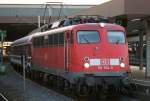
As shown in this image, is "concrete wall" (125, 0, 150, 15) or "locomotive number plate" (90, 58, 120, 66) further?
"concrete wall" (125, 0, 150, 15)

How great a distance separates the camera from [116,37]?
18500 mm

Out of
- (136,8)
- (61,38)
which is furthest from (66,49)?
(136,8)

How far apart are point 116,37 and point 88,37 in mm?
1084

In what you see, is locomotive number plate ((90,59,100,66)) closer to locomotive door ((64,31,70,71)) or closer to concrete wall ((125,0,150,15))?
locomotive door ((64,31,70,71))

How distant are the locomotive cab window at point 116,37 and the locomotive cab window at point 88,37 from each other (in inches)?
18.2

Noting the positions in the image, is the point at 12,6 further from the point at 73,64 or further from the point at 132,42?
the point at 73,64

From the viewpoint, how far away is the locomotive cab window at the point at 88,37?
18172 millimetres

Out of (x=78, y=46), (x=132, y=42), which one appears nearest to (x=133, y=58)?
(x=132, y=42)

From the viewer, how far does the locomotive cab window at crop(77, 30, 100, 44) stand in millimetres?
18172

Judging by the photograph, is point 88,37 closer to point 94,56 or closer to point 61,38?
point 94,56

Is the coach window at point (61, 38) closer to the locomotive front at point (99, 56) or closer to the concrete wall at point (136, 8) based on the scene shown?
the locomotive front at point (99, 56)

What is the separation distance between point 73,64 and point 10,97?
143 inches

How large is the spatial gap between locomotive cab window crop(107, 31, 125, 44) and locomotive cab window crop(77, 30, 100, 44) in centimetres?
46

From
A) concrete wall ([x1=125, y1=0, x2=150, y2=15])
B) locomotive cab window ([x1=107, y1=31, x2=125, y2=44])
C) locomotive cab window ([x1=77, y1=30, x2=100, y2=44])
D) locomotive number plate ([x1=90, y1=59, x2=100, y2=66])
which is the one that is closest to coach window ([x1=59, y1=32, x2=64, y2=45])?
locomotive cab window ([x1=77, y1=30, x2=100, y2=44])
